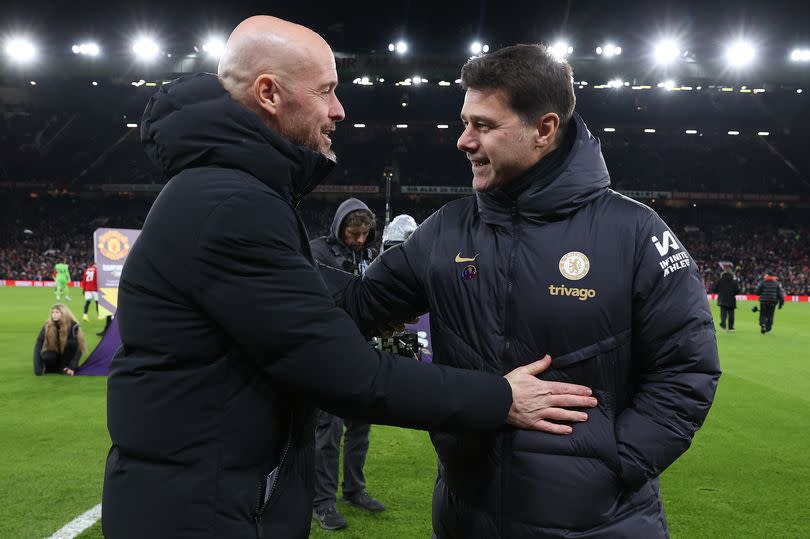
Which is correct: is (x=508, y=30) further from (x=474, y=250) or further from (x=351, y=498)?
(x=474, y=250)

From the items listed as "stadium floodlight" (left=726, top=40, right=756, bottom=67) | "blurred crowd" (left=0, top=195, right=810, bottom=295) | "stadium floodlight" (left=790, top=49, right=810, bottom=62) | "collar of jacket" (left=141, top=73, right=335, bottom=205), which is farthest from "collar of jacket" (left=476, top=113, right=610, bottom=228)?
"blurred crowd" (left=0, top=195, right=810, bottom=295)

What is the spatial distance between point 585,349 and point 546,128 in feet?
2.19

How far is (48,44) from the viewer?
31.3 m

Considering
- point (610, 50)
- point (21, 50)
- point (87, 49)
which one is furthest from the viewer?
point (87, 49)

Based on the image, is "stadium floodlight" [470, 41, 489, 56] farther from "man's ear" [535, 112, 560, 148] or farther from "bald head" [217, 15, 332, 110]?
"bald head" [217, 15, 332, 110]

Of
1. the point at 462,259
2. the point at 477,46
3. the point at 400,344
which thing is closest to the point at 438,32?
the point at 477,46

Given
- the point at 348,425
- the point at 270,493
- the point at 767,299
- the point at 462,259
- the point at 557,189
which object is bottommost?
the point at 348,425

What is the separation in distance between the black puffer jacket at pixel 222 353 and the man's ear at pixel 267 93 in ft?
0.36

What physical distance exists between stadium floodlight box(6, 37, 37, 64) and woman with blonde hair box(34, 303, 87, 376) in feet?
89.0

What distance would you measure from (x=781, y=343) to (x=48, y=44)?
33284mm

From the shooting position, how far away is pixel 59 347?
979cm

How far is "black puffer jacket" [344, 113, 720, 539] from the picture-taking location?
1745 millimetres

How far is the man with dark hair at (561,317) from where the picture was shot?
1749 millimetres

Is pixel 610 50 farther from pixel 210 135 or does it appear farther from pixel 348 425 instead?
pixel 210 135
